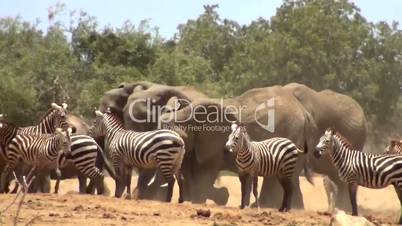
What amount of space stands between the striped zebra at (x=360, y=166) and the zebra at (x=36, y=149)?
14.6ft

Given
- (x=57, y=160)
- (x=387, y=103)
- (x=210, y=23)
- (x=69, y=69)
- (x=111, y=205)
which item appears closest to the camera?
(x=111, y=205)

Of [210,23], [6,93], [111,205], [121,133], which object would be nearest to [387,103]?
[210,23]

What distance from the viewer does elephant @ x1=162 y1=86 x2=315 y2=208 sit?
18.8 metres

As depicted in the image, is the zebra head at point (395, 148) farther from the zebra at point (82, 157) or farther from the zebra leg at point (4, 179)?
the zebra leg at point (4, 179)

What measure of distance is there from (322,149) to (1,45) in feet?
57.4

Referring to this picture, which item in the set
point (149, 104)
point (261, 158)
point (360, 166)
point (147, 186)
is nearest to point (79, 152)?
point (147, 186)

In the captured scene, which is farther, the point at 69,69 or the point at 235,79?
the point at 235,79

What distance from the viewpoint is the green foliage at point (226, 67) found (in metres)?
27.2

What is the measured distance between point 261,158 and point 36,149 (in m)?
3.94

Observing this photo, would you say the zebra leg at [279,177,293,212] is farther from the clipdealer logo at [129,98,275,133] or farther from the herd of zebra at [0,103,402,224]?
the clipdealer logo at [129,98,275,133]

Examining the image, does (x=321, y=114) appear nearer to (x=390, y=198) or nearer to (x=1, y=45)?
(x=390, y=198)

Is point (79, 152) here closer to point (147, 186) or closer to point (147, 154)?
point (147, 154)

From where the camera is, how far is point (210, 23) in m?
46.2

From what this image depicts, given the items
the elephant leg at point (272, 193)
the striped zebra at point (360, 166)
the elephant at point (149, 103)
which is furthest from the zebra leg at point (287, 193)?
the elephant at point (149, 103)
